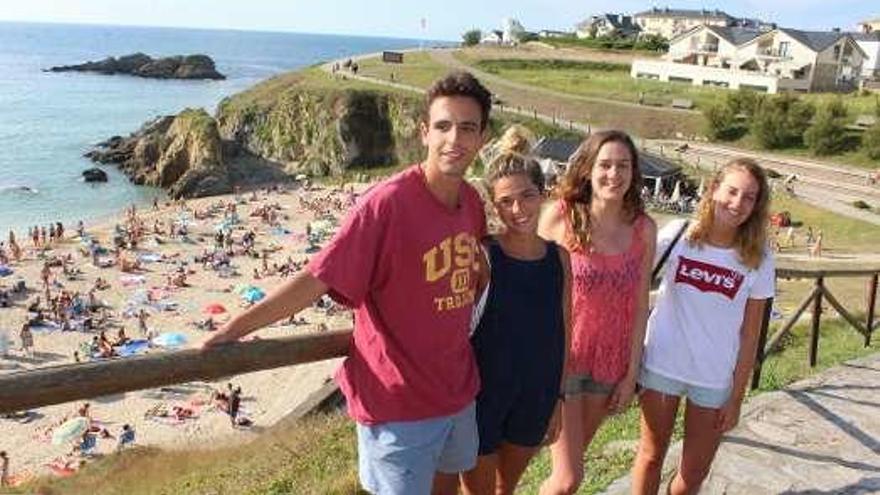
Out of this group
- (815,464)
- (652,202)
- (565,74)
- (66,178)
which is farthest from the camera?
(565,74)

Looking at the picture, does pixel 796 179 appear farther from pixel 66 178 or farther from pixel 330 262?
pixel 66 178

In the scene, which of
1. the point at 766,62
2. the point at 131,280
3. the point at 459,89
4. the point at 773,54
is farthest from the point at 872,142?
the point at 459,89

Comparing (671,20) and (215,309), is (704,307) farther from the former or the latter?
(671,20)

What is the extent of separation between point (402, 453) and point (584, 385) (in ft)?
4.04

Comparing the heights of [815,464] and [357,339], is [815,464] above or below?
below

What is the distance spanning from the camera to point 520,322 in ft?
10.9

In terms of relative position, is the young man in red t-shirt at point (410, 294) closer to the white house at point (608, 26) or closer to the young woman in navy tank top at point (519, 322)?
the young woman in navy tank top at point (519, 322)

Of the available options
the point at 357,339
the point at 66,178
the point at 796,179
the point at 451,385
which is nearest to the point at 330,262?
the point at 357,339

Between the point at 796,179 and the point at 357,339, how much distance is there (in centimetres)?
3760

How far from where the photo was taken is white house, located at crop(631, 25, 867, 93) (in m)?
61.0

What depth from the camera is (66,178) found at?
2154 inches

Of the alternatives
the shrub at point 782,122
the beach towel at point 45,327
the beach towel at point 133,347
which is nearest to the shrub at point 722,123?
the shrub at point 782,122

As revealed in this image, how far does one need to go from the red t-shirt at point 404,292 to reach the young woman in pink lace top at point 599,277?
0.90m

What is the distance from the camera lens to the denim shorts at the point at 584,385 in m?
3.94
